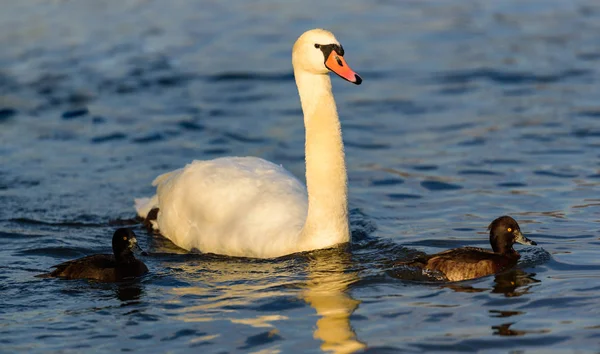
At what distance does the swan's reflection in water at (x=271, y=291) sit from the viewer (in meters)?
8.98

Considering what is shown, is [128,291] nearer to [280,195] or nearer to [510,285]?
[280,195]

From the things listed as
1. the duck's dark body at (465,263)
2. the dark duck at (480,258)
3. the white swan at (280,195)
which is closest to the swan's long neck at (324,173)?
the white swan at (280,195)

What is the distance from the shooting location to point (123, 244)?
416 inches

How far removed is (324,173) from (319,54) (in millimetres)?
1087

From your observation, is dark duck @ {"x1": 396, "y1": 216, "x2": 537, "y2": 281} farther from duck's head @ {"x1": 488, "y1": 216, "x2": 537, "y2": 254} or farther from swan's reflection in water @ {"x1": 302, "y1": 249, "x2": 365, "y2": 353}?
swan's reflection in water @ {"x1": 302, "y1": 249, "x2": 365, "y2": 353}

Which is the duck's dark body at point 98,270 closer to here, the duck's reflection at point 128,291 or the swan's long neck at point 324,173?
the duck's reflection at point 128,291

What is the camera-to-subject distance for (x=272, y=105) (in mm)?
18172

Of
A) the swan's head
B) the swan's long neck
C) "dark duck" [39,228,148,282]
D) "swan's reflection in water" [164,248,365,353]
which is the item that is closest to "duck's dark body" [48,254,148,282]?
"dark duck" [39,228,148,282]

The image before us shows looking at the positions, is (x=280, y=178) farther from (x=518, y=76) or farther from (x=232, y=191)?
(x=518, y=76)

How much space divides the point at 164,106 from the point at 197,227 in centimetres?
687

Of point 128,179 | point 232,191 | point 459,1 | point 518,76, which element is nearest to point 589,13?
point 459,1

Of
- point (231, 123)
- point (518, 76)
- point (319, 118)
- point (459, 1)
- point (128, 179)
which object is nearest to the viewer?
point (319, 118)

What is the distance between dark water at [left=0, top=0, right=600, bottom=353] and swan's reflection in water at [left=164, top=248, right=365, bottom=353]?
0.03 metres

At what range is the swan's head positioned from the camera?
10.4 metres
